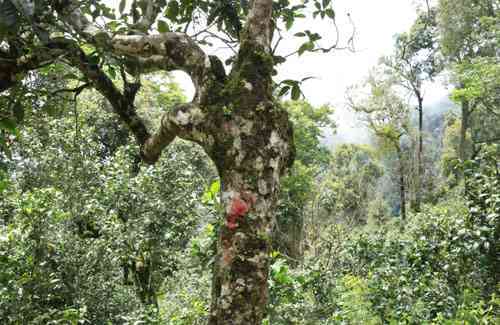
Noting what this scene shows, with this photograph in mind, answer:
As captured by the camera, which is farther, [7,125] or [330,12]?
[330,12]

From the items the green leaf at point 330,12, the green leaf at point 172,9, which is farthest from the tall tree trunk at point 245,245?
the green leaf at point 330,12

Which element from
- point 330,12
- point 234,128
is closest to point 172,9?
point 330,12

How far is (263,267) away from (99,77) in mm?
1176

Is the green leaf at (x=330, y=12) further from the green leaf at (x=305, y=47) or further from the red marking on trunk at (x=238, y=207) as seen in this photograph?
the red marking on trunk at (x=238, y=207)

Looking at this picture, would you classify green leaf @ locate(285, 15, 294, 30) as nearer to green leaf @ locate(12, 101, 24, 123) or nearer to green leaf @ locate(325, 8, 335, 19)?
green leaf @ locate(325, 8, 335, 19)

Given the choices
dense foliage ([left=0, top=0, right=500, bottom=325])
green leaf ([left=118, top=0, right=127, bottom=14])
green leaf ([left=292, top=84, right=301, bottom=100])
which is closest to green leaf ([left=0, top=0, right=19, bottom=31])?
dense foliage ([left=0, top=0, right=500, bottom=325])

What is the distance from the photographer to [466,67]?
13766 mm

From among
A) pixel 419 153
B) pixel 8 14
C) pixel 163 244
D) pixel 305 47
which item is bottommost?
pixel 163 244

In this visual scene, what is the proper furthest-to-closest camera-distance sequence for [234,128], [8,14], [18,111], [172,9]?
[172,9], [18,111], [234,128], [8,14]

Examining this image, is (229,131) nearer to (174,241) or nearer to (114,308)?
(114,308)

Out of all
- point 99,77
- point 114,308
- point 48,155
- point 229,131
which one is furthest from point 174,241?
point 229,131

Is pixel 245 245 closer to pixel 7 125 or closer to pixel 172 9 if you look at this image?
pixel 7 125

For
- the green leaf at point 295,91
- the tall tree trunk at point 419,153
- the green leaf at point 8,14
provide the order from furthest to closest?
the tall tree trunk at point 419,153 → the green leaf at point 295,91 → the green leaf at point 8,14

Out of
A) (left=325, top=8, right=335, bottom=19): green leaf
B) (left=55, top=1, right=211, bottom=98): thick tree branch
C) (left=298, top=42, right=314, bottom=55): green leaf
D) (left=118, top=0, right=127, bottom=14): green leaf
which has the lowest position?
(left=55, top=1, right=211, bottom=98): thick tree branch
